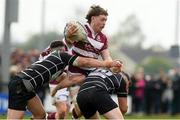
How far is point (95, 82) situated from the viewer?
35.9 feet

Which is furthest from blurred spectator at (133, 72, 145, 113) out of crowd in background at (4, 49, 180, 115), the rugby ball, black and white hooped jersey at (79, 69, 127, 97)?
the rugby ball

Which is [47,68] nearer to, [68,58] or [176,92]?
[68,58]

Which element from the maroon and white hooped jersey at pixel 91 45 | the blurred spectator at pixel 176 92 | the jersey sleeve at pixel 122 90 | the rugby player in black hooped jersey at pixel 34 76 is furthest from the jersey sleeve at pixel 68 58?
the blurred spectator at pixel 176 92

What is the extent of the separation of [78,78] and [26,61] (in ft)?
41.0

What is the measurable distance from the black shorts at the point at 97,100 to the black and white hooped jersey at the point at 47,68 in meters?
0.59

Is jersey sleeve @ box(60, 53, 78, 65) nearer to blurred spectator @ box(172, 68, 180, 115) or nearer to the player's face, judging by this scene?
the player's face

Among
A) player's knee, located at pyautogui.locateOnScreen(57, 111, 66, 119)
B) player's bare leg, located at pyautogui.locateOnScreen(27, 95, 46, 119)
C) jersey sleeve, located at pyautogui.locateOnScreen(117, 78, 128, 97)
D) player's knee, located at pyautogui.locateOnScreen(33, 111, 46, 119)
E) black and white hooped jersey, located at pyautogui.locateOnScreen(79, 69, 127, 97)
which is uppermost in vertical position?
black and white hooped jersey, located at pyautogui.locateOnScreen(79, 69, 127, 97)

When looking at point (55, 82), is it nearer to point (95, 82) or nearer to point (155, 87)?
point (95, 82)

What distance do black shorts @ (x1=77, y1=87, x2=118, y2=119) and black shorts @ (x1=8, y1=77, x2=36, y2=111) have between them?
93 cm

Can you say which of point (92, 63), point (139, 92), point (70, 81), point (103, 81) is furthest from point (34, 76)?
point (139, 92)

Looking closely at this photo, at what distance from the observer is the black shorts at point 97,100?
1073 centimetres

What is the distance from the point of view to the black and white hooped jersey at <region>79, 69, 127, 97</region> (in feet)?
35.8

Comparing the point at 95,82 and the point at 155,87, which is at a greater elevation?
the point at 95,82

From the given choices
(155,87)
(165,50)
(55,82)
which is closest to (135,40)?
(165,50)
